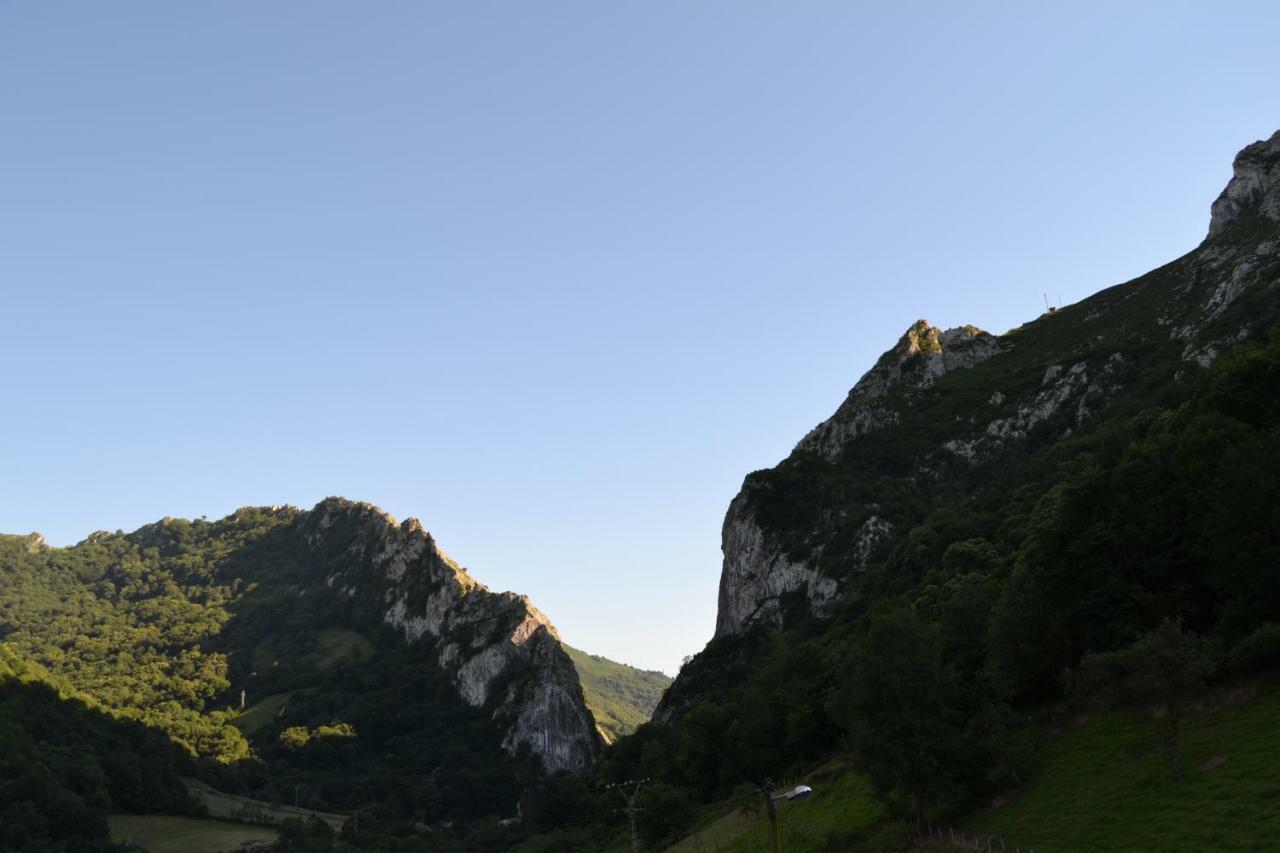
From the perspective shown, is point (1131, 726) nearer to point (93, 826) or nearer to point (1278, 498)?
point (1278, 498)

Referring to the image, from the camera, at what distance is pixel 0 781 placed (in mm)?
131000

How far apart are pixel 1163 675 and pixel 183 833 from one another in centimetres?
16750

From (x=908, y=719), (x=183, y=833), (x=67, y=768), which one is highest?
(x=67, y=768)

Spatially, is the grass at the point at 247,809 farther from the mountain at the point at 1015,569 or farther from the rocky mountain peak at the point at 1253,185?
the rocky mountain peak at the point at 1253,185

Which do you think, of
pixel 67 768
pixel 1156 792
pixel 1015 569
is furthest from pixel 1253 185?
pixel 67 768

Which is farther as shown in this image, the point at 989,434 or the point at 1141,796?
the point at 989,434

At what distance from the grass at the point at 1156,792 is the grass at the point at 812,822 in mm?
10944

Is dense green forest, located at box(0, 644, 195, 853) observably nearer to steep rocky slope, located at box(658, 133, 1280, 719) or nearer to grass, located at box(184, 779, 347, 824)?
grass, located at box(184, 779, 347, 824)

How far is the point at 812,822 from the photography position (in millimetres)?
70188

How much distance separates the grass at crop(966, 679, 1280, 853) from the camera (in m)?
38.4

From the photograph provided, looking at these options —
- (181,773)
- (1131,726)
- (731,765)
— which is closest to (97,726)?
(181,773)

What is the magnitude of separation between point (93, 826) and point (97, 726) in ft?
188

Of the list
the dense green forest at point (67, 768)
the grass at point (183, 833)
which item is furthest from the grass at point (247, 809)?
the dense green forest at point (67, 768)

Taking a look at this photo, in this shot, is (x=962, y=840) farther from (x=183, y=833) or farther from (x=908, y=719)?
(x=183, y=833)
